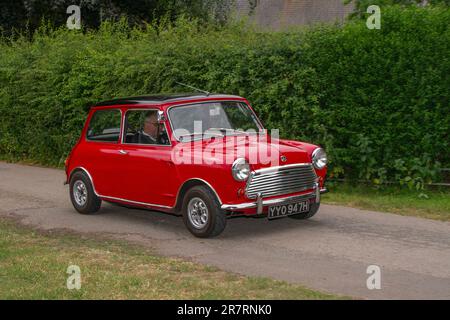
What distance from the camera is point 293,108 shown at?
A: 41.3ft

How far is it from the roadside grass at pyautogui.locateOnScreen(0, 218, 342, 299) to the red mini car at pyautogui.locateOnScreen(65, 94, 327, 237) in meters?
1.01

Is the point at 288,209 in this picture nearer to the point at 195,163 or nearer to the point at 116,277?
the point at 195,163

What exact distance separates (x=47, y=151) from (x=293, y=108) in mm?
8189

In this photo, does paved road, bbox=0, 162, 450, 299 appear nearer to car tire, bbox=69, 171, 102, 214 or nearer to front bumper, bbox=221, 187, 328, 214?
car tire, bbox=69, 171, 102, 214

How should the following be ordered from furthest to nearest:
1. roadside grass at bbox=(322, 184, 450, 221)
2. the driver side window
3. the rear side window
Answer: roadside grass at bbox=(322, 184, 450, 221), the rear side window, the driver side window

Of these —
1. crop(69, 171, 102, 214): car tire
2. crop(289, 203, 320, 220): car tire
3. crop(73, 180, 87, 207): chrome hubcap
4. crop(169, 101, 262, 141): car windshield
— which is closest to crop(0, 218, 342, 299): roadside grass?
crop(169, 101, 262, 141): car windshield

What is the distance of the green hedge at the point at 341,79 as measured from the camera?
11.5 meters

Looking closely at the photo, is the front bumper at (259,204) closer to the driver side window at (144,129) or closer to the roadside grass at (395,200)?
the driver side window at (144,129)

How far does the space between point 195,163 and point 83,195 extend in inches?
110

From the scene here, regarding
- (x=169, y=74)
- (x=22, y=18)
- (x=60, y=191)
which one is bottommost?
(x=60, y=191)

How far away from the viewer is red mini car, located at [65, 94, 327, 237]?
8.84 metres

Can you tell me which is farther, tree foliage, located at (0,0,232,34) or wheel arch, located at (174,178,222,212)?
tree foliage, located at (0,0,232,34)
